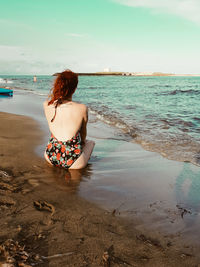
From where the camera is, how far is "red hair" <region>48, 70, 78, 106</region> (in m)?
3.34

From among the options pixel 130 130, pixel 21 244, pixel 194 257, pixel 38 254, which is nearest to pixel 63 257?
pixel 38 254

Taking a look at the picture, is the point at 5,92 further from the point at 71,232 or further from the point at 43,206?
the point at 71,232

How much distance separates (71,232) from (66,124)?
1.79 meters

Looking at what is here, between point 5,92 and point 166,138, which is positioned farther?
point 5,92

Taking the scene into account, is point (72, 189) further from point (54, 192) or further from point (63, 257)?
point (63, 257)

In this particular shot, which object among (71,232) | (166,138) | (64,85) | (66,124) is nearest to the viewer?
(71,232)

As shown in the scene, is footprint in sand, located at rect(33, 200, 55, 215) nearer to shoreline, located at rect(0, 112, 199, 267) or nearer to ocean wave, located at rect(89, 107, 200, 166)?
shoreline, located at rect(0, 112, 199, 267)

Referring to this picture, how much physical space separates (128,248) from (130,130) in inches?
217

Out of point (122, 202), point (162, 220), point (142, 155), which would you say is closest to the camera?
point (162, 220)

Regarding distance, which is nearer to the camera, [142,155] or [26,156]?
[26,156]

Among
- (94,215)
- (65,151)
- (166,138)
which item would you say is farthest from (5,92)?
(94,215)

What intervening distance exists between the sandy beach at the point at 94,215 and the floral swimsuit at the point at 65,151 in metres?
0.15

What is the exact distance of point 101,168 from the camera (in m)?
3.92

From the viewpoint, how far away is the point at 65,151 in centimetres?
360
